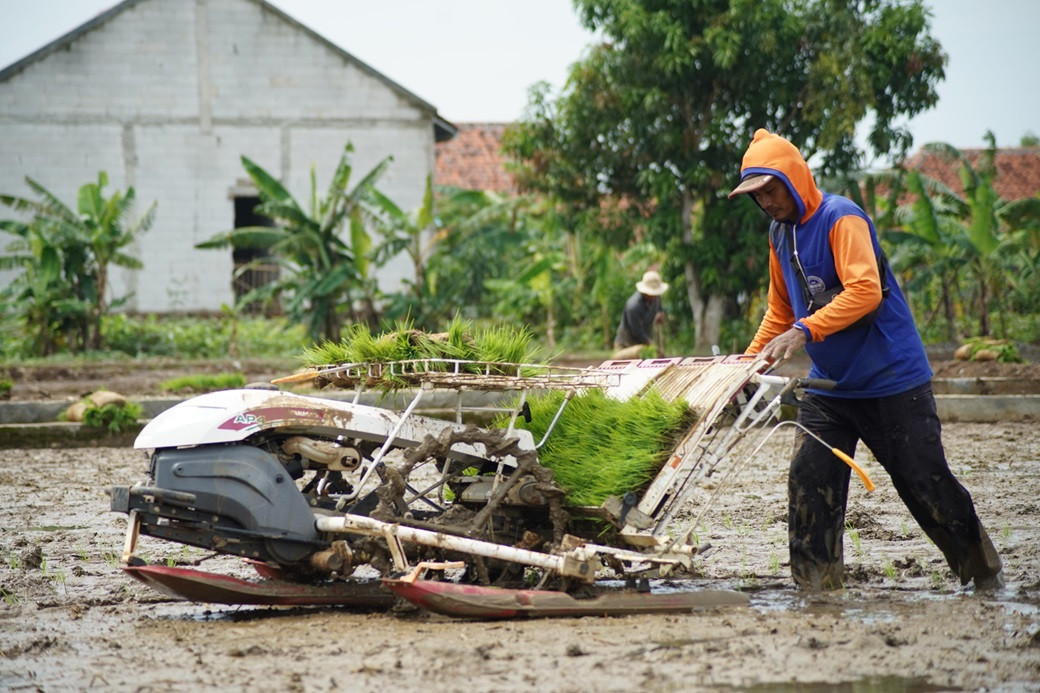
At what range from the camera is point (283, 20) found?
23.4m

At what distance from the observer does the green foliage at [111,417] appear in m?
11.0

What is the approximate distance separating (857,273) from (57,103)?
21535 mm

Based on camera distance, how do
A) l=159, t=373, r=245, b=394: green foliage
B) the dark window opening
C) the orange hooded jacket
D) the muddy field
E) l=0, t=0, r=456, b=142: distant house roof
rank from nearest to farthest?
the muddy field, the orange hooded jacket, l=159, t=373, r=245, b=394: green foliage, l=0, t=0, r=456, b=142: distant house roof, the dark window opening

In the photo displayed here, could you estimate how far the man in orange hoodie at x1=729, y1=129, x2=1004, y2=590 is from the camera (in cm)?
481

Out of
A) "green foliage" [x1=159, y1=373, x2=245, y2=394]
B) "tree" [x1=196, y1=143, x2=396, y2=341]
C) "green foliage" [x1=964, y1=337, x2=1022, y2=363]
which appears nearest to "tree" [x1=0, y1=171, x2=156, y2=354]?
"tree" [x1=196, y1=143, x2=396, y2=341]

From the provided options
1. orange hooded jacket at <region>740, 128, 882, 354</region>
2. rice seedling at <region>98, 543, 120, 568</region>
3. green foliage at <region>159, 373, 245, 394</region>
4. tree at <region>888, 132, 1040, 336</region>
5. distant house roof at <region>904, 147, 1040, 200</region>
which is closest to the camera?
orange hooded jacket at <region>740, 128, 882, 354</region>

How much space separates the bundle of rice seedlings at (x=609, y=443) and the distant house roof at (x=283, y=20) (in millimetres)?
19144

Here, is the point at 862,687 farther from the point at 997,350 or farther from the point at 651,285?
the point at 997,350

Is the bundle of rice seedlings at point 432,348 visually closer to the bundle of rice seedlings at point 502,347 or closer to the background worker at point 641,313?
the bundle of rice seedlings at point 502,347

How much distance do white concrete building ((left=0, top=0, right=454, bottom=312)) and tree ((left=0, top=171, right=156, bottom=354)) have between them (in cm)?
302

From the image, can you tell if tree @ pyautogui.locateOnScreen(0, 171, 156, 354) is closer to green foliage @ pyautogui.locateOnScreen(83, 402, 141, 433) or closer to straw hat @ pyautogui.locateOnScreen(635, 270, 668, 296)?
green foliage @ pyautogui.locateOnScreen(83, 402, 141, 433)

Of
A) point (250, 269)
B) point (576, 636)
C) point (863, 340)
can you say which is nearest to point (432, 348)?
point (576, 636)

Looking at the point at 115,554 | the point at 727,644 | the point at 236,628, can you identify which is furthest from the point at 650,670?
the point at 115,554

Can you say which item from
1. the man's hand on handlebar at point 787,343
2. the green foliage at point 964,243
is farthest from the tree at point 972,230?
the man's hand on handlebar at point 787,343
